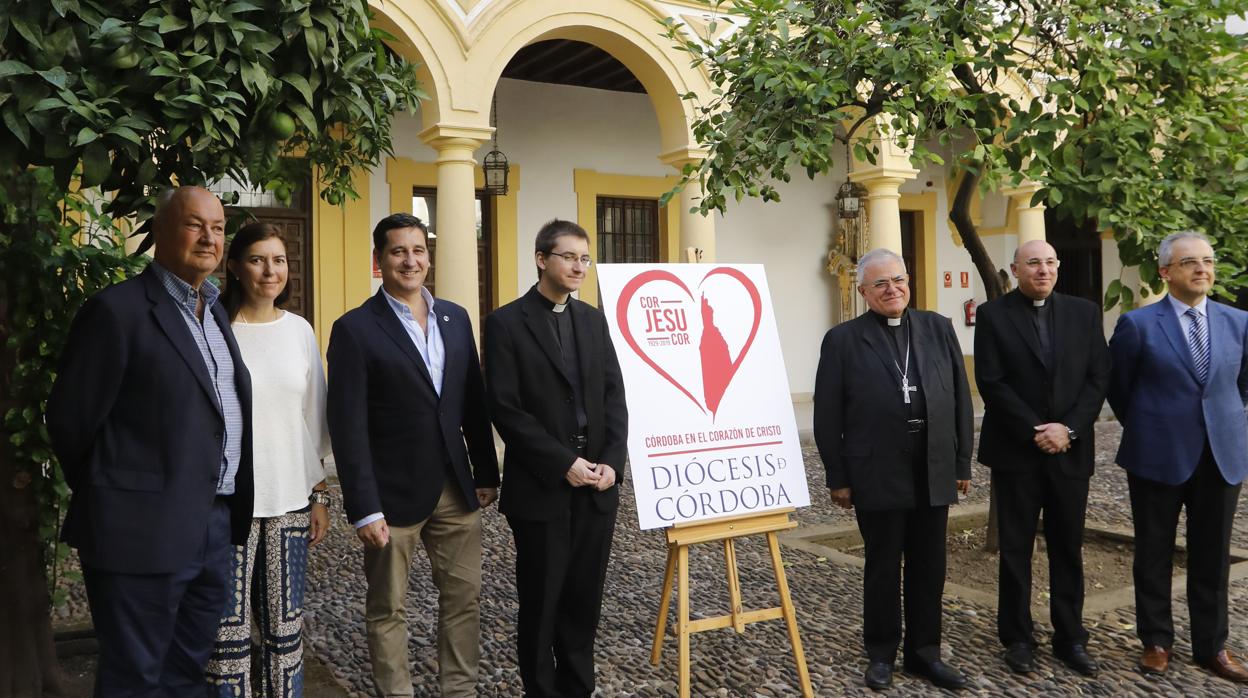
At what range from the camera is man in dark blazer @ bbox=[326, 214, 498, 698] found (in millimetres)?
3051

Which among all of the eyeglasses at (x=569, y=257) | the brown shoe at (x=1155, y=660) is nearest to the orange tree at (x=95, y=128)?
the eyeglasses at (x=569, y=257)

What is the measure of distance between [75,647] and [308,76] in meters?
2.90

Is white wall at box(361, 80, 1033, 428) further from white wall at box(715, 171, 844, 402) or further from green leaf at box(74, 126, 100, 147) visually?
green leaf at box(74, 126, 100, 147)

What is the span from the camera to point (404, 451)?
10.3ft

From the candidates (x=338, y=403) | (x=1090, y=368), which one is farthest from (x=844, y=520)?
(x=338, y=403)

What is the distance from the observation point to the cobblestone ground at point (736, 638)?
148 inches

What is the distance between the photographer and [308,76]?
2.55 m

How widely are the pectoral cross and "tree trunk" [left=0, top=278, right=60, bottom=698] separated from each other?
3.13 metres

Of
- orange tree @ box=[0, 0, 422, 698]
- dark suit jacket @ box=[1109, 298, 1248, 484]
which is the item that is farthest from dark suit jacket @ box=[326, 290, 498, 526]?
dark suit jacket @ box=[1109, 298, 1248, 484]

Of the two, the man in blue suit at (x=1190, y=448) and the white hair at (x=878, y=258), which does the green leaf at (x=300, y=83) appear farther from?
the man in blue suit at (x=1190, y=448)

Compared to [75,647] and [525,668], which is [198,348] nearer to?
[525,668]

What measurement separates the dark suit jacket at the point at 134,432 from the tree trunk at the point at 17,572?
107 cm

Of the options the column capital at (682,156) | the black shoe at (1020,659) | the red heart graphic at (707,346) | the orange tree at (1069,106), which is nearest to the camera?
the red heart graphic at (707,346)

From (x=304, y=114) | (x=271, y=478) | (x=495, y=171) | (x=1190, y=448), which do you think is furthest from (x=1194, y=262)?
(x=495, y=171)
